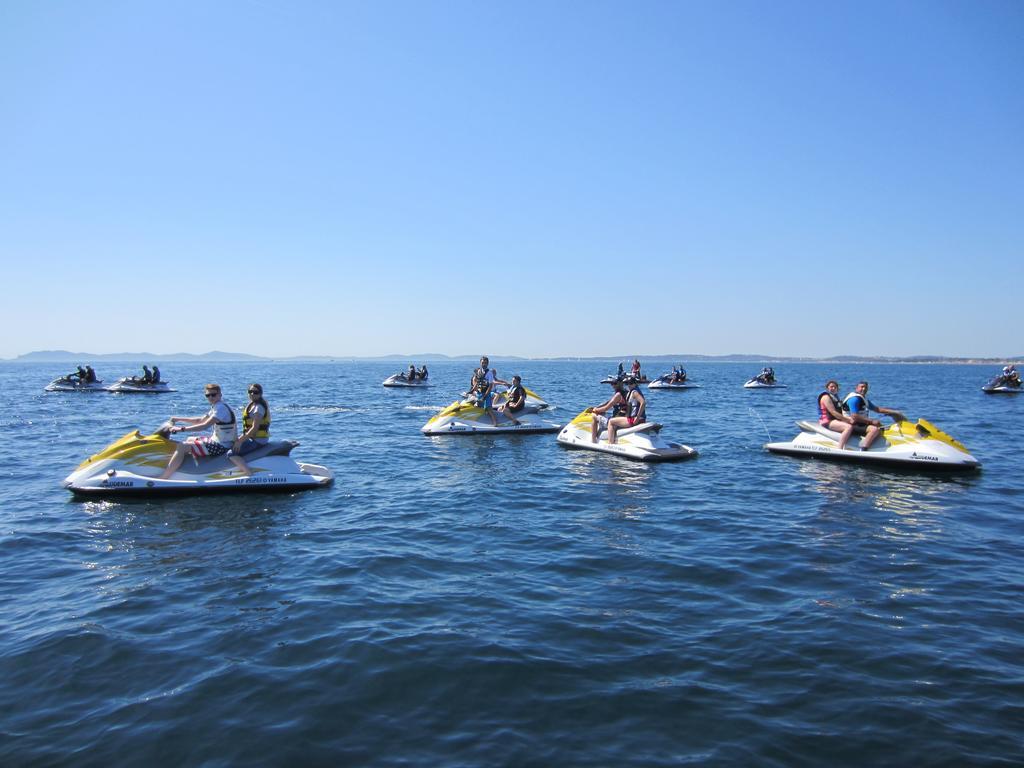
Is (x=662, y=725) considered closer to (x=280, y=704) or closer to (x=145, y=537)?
(x=280, y=704)

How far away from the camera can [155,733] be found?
17.2 feet

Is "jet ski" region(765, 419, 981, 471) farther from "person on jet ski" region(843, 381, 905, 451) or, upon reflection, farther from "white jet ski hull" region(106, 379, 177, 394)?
"white jet ski hull" region(106, 379, 177, 394)

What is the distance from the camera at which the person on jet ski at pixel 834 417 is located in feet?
56.9

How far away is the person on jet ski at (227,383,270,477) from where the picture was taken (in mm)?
13680

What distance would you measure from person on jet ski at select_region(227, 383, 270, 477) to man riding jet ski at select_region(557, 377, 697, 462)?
9.61 meters

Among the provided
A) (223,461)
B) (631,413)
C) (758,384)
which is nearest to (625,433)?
(631,413)

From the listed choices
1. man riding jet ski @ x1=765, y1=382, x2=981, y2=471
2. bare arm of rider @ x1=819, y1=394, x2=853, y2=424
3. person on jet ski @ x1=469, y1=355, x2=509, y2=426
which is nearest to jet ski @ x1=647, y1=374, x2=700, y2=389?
person on jet ski @ x1=469, y1=355, x2=509, y2=426

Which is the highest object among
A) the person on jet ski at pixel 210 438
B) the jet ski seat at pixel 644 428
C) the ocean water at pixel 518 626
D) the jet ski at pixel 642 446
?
the person on jet ski at pixel 210 438

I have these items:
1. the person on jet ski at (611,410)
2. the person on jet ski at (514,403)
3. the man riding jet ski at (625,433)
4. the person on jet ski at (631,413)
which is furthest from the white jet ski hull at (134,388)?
the person on jet ski at (631,413)

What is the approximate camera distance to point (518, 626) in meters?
7.16

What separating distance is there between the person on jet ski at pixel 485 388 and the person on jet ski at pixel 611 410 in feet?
16.5

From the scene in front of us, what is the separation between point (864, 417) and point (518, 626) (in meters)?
13.9

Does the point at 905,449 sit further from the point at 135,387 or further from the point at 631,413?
the point at 135,387

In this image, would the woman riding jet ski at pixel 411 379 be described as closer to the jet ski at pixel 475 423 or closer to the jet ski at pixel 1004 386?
the jet ski at pixel 475 423
